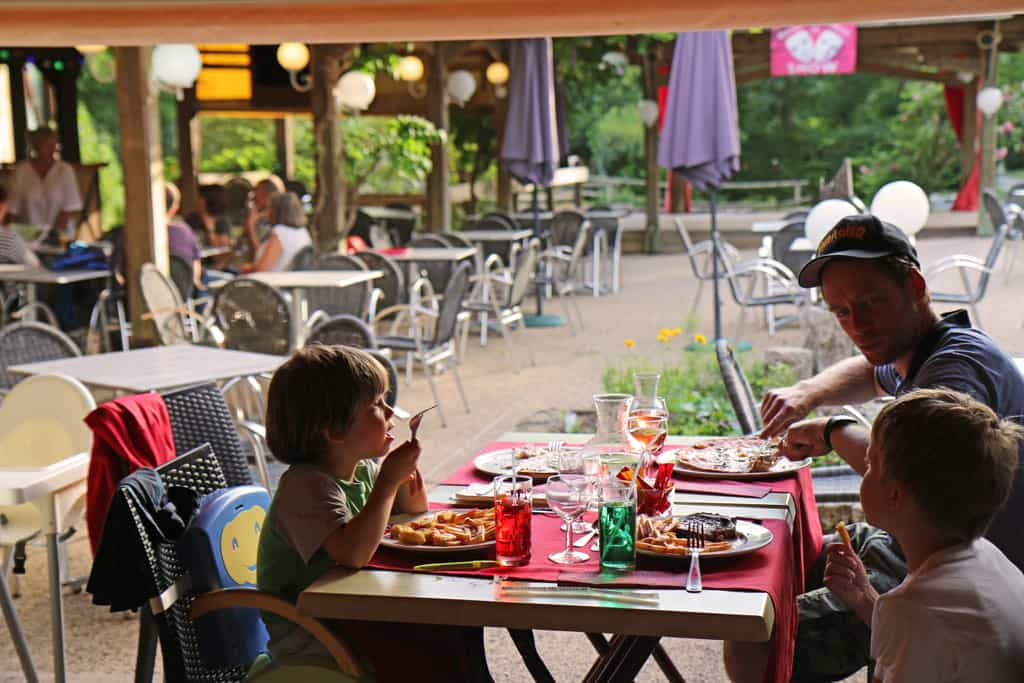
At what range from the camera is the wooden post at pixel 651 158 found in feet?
58.3

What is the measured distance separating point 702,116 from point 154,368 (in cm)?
465

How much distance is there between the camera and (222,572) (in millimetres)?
2463

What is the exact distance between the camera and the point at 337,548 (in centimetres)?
211

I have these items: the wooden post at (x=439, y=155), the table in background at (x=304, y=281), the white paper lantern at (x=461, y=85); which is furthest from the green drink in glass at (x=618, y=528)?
the white paper lantern at (x=461, y=85)

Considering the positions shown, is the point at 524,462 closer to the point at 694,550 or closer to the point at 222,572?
the point at 222,572

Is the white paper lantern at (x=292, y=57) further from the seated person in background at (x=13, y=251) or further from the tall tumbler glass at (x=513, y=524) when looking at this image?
the tall tumbler glass at (x=513, y=524)

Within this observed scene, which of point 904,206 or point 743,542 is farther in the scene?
point 904,206

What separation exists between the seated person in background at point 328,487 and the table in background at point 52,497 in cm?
86

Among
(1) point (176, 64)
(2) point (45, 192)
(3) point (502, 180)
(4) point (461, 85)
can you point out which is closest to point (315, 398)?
(1) point (176, 64)

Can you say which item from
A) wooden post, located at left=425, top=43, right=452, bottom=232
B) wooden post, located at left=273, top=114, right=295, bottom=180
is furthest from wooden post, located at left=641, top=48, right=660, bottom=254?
wooden post, located at left=273, top=114, right=295, bottom=180

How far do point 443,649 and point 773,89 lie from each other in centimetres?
2809

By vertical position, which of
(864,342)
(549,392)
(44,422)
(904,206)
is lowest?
(549,392)

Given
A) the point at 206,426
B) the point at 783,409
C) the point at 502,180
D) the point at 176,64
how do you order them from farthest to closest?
1. the point at 502,180
2. the point at 176,64
3. the point at 206,426
4. the point at 783,409

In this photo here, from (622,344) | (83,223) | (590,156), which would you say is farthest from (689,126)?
(590,156)
